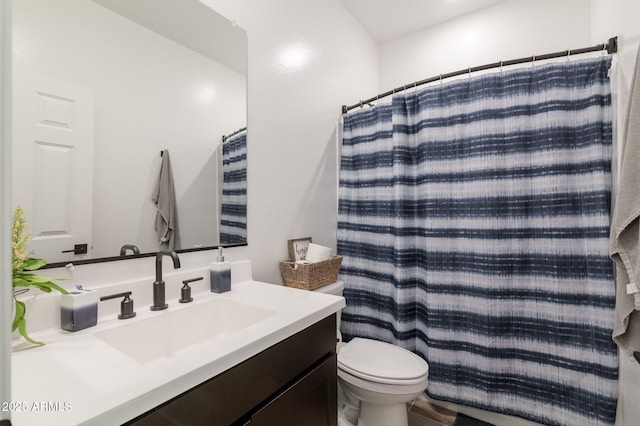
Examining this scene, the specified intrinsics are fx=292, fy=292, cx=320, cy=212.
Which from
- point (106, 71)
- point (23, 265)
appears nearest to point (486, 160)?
point (106, 71)

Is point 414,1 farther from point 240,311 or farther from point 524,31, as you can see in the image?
point 240,311

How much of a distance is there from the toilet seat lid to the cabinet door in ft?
0.98

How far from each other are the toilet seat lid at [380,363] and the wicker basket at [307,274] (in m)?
0.38

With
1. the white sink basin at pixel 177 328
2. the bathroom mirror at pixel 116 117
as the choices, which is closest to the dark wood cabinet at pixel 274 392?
the white sink basin at pixel 177 328

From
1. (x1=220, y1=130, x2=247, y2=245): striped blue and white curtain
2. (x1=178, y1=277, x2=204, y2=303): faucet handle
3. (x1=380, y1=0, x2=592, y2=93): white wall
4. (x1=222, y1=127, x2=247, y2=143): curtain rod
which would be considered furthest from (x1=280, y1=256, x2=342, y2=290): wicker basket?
(x1=380, y1=0, x2=592, y2=93): white wall

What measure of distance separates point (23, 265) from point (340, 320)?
5.49 feet

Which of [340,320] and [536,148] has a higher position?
[536,148]

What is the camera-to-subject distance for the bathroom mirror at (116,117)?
0.84 meters

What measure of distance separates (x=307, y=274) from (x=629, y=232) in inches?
49.9

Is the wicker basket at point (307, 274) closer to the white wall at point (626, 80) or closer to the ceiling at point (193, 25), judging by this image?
the ceiling at point (193, 25)

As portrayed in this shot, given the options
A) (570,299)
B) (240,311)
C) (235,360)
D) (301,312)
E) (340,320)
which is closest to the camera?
(235,360)

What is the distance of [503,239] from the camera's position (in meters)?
1.52

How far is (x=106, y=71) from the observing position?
0.99 m

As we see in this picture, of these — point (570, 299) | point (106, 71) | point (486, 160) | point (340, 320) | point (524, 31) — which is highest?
point (524, 31)
